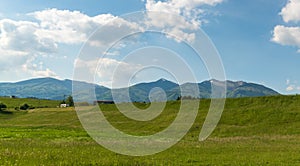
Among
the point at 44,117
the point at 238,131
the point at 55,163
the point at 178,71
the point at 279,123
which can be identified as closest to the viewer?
the point at 55,163

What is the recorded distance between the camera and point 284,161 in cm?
2347

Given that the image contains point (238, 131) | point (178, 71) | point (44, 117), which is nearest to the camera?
point (178, 71)

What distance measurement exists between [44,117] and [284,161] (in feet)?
406

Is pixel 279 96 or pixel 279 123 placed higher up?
pixel 279 96

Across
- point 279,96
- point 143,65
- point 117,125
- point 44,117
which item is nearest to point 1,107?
point 44,117

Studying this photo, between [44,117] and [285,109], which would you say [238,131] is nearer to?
[285,109]

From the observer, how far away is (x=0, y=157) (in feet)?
63.6

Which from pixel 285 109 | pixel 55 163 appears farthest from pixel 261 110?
pixel 55 163

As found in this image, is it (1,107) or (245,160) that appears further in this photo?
(1,107)

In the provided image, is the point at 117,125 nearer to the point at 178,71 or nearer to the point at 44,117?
the point at 44,117

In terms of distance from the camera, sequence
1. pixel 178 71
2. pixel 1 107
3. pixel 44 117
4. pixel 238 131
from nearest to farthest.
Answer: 1. pixel 178 71
2. pixel 238 131
3. pixel 44 117
4. pixel 1 107

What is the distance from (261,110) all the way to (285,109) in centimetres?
536

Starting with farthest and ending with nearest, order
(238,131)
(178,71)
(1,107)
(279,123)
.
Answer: (1,107) < (279,123) < (238,131) < (178,71)

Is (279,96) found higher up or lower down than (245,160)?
higher up
